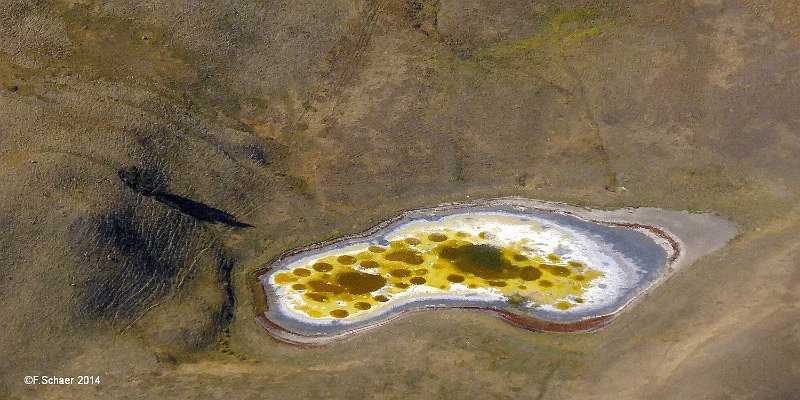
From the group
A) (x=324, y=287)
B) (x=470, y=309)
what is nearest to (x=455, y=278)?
(x=470, y=309)

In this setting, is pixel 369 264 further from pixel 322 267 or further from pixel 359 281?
pixel 322 267

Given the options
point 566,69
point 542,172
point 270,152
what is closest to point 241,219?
point 270,152

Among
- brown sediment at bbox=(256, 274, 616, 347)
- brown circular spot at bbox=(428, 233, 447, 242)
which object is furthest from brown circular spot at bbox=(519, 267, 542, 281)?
brown circular spot at bbox=(428, 233, 447, 242)

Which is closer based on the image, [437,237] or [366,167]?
[437,237]

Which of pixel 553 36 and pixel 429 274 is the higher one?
pixel 553 36

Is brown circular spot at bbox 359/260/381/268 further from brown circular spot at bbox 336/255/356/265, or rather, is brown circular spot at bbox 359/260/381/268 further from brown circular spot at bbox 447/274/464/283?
brown circular spot at bbox 447/274/464/283

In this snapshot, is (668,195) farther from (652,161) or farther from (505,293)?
(505,293)

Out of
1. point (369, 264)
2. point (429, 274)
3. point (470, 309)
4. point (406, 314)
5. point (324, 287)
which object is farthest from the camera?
point (369, 264)

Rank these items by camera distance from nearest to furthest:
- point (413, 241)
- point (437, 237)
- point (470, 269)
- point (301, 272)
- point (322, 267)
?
point (470, 269) < point (301, 272) < point (322, 267) < point (413, 241) < point (437, 237)
